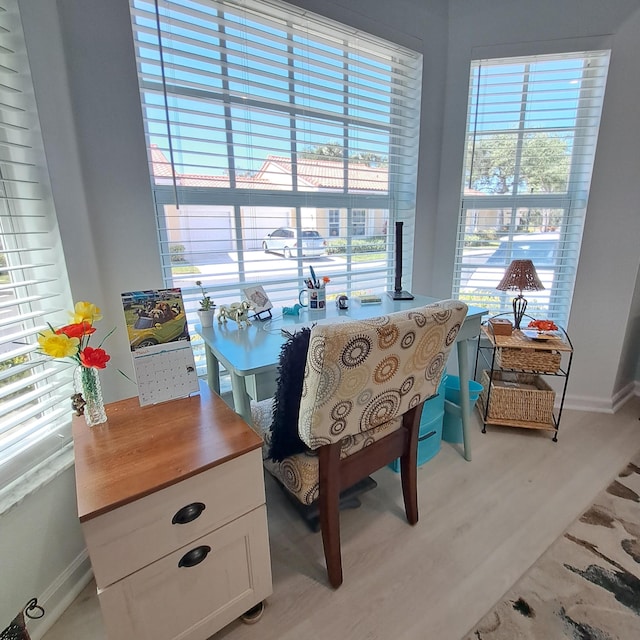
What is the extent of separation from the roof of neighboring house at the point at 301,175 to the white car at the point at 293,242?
232 mm

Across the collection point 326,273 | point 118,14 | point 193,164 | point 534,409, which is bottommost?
point 534,409

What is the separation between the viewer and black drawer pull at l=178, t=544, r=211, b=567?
90cm

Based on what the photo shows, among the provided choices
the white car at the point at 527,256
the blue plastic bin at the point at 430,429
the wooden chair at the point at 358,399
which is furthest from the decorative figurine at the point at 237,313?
the white car at the point at 527,256

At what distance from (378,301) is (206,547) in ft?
4.51

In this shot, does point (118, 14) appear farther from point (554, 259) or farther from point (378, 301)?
point (554, 259)

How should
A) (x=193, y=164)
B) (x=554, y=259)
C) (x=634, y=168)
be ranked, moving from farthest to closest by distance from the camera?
(x=554, y=259) → (x=634, y=168) → (x=193, y=164)

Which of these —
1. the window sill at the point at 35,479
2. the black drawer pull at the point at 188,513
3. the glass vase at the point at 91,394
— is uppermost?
the glass vase at the point at 91,394

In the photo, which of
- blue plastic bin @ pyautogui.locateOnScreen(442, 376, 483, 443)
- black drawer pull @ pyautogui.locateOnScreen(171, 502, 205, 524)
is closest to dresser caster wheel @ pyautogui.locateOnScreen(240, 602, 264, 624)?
black drawer pull @ pyautogui.locateOnScreen(171, 502, 205, 524)

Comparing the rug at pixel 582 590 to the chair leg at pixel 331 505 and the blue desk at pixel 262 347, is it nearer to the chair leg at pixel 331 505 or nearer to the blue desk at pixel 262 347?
the chair leg at pixel 331 505

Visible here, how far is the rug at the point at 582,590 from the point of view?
1.09 m

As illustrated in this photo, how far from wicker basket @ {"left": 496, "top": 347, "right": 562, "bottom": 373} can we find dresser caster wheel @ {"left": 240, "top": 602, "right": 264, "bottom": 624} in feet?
5.37

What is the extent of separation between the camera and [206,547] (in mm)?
931

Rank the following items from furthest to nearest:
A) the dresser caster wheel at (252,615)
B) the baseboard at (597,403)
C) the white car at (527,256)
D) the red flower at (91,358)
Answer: the baseboard at (597,403)
the white car at (527,256)
the dresser caster wheel at (252,615)
the red flower at (91,358)

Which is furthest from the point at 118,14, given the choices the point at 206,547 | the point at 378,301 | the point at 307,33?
the point at 206,547
